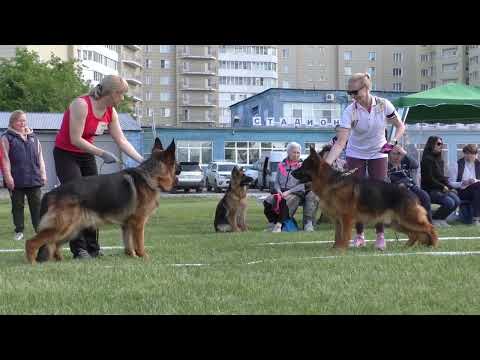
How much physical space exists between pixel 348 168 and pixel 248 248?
1.67 meters

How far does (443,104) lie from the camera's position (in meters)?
13.7

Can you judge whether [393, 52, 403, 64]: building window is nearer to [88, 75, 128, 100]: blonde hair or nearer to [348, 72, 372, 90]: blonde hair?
[348, 72, 372, 90]: blonde hair

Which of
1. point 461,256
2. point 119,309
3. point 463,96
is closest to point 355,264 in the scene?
point 461,256

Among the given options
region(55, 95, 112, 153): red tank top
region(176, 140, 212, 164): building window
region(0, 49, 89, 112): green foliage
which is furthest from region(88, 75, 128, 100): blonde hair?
region(0, 49, 89, 112): green foliage

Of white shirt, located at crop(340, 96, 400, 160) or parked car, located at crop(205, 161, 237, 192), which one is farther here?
parked car, located at crop(205, 161, 237, 192)

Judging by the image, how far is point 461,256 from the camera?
249 inches

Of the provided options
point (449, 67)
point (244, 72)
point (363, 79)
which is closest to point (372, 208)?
point (363, 79)

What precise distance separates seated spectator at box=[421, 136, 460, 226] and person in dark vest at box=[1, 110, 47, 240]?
6810 millimetres

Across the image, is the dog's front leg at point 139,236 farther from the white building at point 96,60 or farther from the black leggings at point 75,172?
the white building at point 96,60

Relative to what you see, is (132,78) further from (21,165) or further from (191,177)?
(21,165)

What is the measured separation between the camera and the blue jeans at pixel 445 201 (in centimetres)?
1102

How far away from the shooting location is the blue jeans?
11.0 metres
